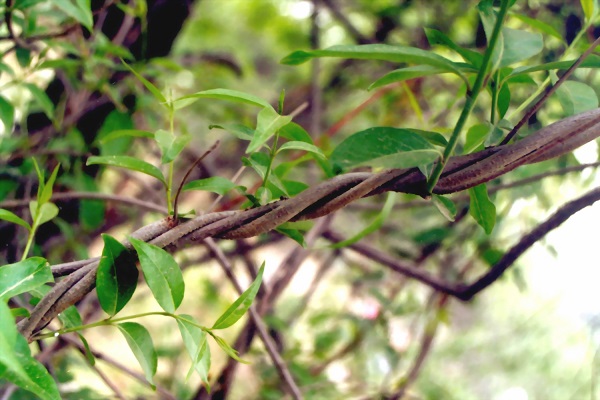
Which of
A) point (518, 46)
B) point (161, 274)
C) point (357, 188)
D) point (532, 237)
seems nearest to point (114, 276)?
point (161, 274)

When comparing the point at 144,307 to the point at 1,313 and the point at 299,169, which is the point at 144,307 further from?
the point at 1,313

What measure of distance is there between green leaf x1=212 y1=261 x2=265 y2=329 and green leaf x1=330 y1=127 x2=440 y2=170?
7cm

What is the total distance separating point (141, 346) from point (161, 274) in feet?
0.15

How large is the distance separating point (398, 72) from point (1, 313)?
217 mm

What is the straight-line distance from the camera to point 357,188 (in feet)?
0.96

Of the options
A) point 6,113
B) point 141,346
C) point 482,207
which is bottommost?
point 141,346

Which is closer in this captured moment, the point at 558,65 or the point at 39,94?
the point at 558,65

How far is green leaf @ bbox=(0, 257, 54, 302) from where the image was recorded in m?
0.27

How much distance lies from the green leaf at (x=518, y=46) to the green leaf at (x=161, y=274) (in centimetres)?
21

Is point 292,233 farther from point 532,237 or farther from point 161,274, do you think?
point 532,237

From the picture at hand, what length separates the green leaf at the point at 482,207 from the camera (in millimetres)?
Result: 326

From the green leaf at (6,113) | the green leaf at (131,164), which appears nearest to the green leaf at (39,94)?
the green leaf at (6,113)

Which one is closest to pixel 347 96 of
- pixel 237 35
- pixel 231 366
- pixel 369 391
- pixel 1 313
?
pixel 237 35

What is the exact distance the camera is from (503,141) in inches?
12.0
